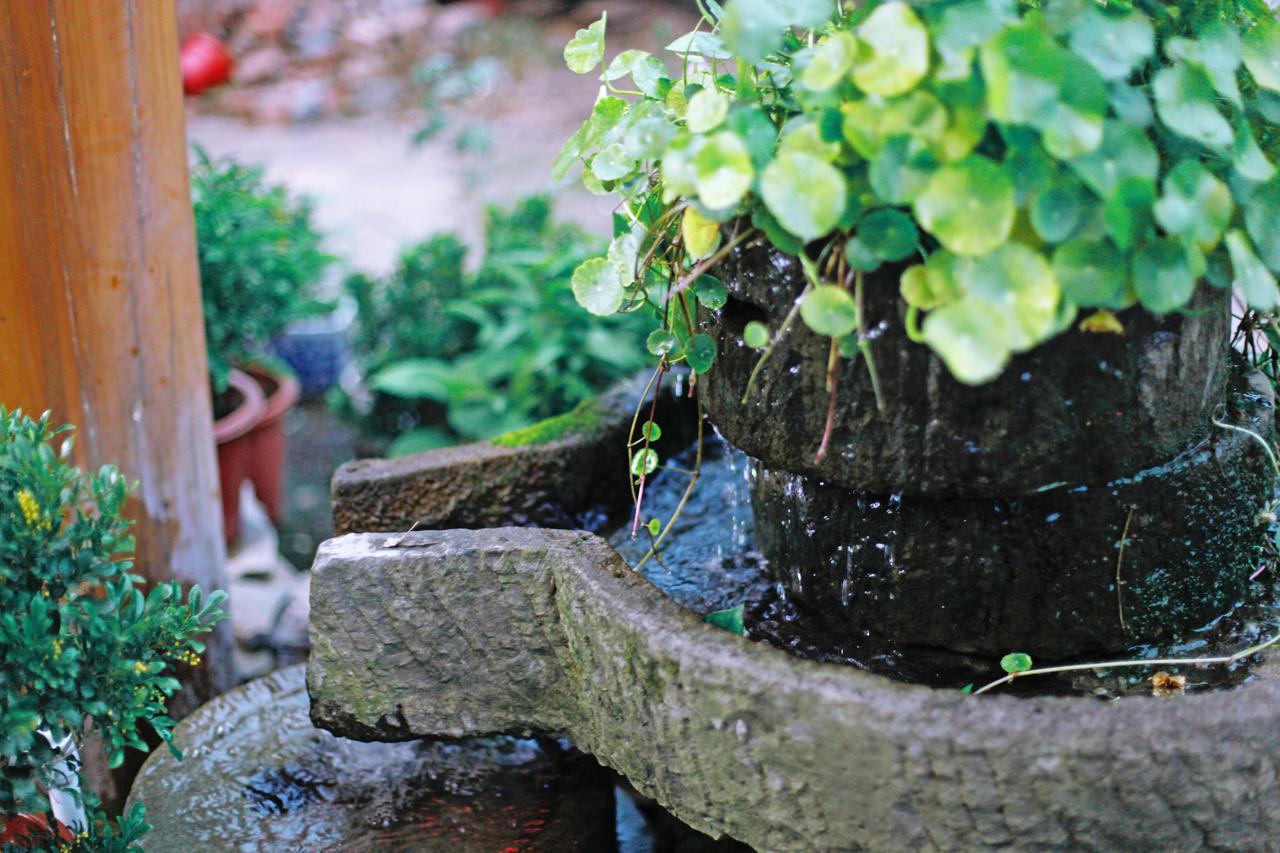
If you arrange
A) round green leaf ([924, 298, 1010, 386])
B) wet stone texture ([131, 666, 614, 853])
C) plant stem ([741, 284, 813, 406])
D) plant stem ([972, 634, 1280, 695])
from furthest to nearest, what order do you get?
wet stone texture ([131, 666, 614, 853]) < plant stem ([972, 634, 1280, 695]) < plant stem ([741, 284, 813, 406]) < round green leaf ([924, 298, 1010, 386])

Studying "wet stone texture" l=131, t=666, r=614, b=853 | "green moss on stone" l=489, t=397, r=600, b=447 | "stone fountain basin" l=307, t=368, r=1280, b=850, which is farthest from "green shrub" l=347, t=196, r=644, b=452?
"stone fountain basin" l=307, t=368, r=1280, b=850

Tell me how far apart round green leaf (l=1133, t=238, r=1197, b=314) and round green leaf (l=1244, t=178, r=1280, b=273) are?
143 mm

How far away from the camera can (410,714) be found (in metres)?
1.83

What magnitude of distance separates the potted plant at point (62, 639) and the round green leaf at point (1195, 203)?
1.40 m

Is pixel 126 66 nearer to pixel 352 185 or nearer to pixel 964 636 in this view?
A: pixel 964 636

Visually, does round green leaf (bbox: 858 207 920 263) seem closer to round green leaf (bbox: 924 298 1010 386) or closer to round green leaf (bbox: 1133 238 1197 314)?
round green leaf (bbox: 924 298 1010 386)

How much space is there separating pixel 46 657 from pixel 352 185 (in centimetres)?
586

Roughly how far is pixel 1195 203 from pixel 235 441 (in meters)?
A: 2.80

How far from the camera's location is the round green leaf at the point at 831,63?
1.27 m

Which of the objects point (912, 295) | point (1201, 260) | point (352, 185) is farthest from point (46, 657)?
point (352, 185)

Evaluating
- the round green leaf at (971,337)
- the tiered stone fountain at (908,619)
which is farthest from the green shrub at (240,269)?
the round green leaf at (971,337)

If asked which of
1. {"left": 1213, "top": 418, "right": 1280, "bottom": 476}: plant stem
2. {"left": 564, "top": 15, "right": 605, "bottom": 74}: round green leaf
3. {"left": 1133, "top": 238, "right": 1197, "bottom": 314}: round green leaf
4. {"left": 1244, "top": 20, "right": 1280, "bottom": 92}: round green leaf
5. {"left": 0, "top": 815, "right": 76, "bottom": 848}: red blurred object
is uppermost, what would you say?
{"left": 1244, "top": 20, "right": 1280, "bottom": 92}: round green leaf

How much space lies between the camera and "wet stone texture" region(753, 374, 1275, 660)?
1.60 metres

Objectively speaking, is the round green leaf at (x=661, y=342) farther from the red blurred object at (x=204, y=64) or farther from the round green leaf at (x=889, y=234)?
the red blurred object at (x=204, y=64)
